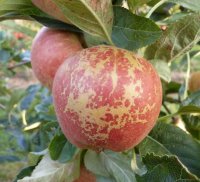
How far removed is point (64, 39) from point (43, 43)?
0.18 ft

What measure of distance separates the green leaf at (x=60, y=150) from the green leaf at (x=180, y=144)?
8.1 inches

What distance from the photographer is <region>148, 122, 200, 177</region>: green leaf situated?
3.34 ft

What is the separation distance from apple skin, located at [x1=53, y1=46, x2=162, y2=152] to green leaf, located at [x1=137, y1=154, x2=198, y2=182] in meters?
0.06

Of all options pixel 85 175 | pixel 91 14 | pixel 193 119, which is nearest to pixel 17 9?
pixel 91 14

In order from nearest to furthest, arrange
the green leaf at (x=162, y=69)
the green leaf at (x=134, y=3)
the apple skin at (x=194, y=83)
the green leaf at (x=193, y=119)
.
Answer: the green leaf at (x=134, y=3)
the green leaf at (x=162, y=69)
the green leaf at (x=193, y=119)
the apple skin at (x=194, y=83)

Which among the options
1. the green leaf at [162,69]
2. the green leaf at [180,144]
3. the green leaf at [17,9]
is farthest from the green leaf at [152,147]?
the green leaf at [17,9]

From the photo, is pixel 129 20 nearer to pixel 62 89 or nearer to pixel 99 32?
pixel 99 32

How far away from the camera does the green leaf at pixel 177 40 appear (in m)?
0.95

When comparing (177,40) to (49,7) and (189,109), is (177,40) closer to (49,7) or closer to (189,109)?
(189,109)

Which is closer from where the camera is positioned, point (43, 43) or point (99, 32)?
point (99, 32)

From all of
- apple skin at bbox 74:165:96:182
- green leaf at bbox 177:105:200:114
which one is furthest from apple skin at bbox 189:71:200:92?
apple skin at bbox 74:165:96:182

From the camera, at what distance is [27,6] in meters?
1.00

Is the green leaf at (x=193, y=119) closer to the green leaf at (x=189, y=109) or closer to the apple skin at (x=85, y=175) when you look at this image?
the green leaf at (x=189, y=109)

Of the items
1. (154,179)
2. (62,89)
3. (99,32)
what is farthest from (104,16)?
(154,179)
